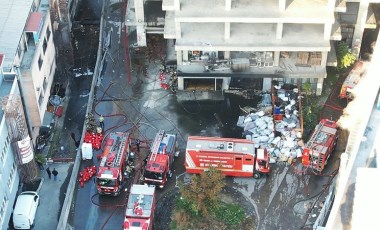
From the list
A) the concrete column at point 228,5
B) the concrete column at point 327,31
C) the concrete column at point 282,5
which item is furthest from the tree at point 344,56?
the concrete column at point 228,5

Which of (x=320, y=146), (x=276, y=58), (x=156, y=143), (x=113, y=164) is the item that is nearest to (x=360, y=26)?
(x=276, y=58)

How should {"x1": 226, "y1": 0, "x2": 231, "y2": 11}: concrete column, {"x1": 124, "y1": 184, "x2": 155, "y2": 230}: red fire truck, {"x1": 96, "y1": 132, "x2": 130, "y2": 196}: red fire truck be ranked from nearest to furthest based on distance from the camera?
{"x1": 124, "y1": 184, "x2": 155, "y2": 230}: red fire truck → {"x1": 96, "y1": 132, "x2": 130, "y2": 196}: red fire truck → {"x1": 226, "y1": 0, "x2": 231, "y2": 11}: concrete column

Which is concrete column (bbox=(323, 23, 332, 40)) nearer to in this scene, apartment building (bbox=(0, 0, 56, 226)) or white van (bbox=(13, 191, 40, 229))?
apartment building (bbox=(0, 0, 56, 226))

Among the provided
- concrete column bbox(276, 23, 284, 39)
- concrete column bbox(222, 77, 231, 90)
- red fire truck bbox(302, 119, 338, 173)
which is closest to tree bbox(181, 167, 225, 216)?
red fire truck bbox(302, 119, 338, 173)

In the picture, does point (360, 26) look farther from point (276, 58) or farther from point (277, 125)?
point (277, 125)

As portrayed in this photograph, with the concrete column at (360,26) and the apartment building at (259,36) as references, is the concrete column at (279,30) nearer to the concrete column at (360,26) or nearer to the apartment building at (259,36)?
the apartment building at (259,36)

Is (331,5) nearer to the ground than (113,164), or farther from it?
farther from it
